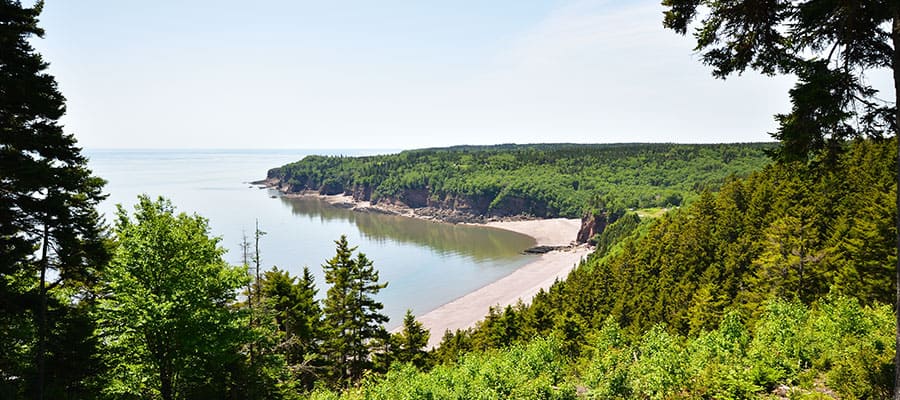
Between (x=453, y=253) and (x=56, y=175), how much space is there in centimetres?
8855

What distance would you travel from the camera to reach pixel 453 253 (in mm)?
98875

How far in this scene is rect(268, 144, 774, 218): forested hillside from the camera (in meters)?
148

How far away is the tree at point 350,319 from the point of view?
2688cm

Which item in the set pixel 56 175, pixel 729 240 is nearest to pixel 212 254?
pixel 56 175

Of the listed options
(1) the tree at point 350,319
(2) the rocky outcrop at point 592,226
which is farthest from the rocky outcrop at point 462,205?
(1) the tree at point 350,319

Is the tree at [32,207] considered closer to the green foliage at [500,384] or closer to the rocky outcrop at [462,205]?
the green foliage at [500,384]

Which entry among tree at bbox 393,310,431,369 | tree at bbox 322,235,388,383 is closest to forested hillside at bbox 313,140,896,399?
tree at bbox 393,310,431,369

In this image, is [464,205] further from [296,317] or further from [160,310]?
[160,310]

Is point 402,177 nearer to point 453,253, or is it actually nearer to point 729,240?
point 453,253

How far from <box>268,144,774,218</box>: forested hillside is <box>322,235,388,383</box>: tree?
106 metres

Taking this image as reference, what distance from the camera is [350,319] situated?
88.5 feet

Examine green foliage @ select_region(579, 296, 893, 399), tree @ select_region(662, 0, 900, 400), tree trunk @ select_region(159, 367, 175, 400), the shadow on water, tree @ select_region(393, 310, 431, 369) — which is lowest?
the shadow on water

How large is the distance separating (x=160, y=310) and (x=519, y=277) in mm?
67716

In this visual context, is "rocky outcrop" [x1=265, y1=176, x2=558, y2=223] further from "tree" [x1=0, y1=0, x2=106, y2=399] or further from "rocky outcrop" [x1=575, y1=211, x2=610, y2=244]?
"tree" [x1=0, y1=0, x2=106, y2=399]
